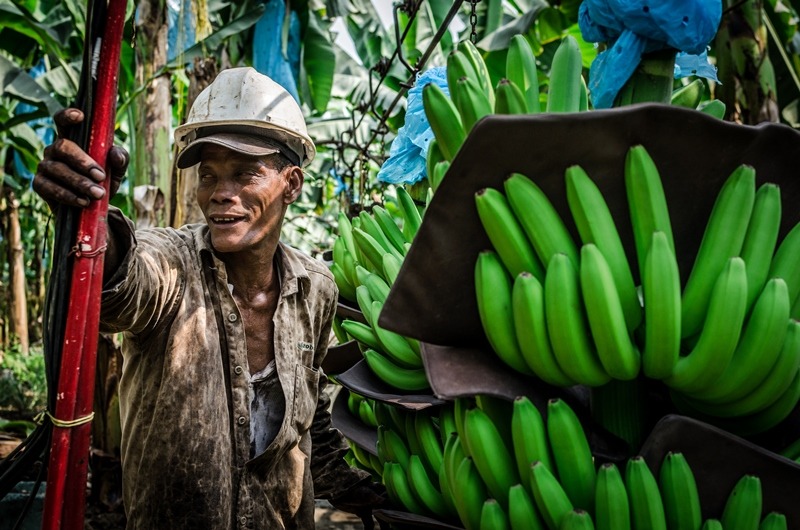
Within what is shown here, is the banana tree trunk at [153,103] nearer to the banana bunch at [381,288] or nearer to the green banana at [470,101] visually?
the banana bunch at [381,288]

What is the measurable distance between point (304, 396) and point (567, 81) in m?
1.21

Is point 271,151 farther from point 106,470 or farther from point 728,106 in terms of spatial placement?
point 106,470

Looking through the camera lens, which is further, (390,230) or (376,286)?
(390,230)

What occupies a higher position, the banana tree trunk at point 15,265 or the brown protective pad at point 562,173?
the banana tree trunk at point 15,265

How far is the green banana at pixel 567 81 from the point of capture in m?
1.21

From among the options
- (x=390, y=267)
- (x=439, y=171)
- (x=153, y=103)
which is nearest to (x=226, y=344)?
(x=390, y=267)

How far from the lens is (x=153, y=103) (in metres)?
5.06

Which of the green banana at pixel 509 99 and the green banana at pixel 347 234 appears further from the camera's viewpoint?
the green banana at pixel 347 234

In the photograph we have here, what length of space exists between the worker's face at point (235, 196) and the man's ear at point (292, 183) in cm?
8

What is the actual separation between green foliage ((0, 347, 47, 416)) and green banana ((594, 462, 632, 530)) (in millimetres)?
7822

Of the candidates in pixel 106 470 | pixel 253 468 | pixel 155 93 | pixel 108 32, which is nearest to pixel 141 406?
pixel 253 468

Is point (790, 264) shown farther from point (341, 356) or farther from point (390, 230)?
point (341, 356)

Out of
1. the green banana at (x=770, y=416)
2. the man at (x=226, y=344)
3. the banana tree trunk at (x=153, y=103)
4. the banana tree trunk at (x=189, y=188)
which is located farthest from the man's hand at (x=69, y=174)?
the banana tree trunk at (x=153, y=103)

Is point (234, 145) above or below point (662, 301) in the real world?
above
